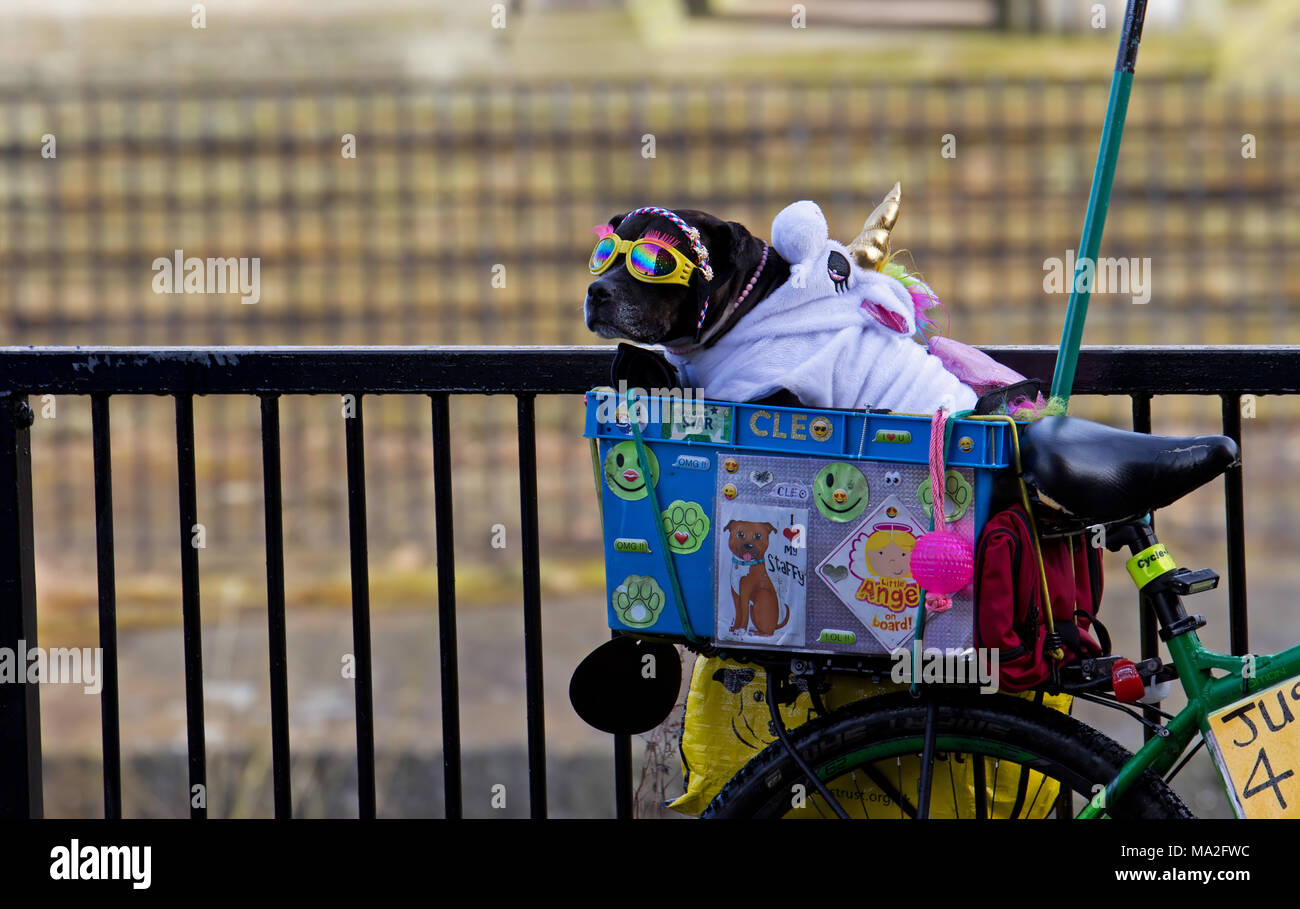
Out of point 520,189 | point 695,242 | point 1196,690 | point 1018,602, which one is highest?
point 520,189

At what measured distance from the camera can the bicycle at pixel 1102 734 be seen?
195 cm

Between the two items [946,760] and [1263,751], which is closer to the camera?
[1263,751]

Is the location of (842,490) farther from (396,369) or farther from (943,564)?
(396,369)

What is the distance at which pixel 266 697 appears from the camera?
650cm

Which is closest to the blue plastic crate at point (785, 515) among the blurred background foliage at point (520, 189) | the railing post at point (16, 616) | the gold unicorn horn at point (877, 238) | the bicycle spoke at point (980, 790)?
the bicycle spoke at point (980, 790)

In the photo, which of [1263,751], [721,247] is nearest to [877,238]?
[721,247]

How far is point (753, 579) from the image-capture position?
2100 millimetres

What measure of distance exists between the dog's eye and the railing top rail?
0.51 metres

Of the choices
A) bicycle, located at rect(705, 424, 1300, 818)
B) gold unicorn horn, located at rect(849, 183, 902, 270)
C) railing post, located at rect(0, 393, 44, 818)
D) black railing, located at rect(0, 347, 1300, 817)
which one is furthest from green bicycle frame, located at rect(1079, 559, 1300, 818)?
railing post, located at rect(0, 393, 44, 818)

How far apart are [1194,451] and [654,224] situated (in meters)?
0.78

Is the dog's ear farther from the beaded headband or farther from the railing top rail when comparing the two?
the railing top rail

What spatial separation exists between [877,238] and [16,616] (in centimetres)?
162
